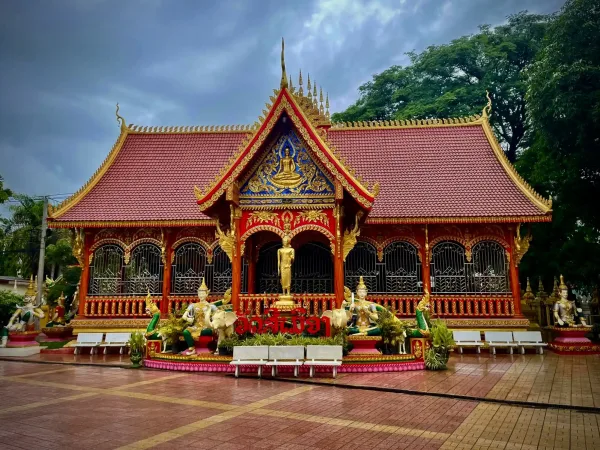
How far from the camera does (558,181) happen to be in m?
18.5

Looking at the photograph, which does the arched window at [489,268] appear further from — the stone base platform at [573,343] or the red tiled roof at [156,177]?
the red tiled roof at [156,177]

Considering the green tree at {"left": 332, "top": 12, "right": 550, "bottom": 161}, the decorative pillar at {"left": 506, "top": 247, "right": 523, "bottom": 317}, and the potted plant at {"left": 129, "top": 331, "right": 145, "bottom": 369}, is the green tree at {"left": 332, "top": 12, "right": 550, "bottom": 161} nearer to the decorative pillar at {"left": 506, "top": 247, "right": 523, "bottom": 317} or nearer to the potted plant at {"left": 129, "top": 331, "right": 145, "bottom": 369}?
the decorative pillar at {"left": 506, "top": 247, "right": 523, "bottom": 317}

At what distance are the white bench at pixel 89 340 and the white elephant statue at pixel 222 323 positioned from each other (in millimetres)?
5072

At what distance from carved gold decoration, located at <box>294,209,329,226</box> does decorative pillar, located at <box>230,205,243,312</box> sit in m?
1.50

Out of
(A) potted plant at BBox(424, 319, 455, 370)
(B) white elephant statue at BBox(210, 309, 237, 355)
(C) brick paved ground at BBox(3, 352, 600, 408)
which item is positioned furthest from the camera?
(B) white elephant statue at BBox(210, 309, 237, 355)

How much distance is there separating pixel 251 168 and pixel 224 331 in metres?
4.15

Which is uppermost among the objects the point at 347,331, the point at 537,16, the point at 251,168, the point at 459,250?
the point at 537,16

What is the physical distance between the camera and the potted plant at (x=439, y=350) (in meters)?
9.54

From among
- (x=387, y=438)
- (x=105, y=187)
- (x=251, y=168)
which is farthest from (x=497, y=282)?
(x=105, y=187)

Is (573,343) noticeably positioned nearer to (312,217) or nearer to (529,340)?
(529,340)

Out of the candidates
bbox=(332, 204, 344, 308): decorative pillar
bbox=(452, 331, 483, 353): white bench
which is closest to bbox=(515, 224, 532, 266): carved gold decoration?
bbox=(452, 331, 483, 353): white bench

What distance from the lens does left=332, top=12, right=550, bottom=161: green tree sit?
87.6 ft

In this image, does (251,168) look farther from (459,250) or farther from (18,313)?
(18,313)

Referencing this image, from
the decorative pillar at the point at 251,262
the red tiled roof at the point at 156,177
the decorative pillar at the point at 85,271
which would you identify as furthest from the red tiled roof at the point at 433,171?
the decorative pillar at the point at 85,271
